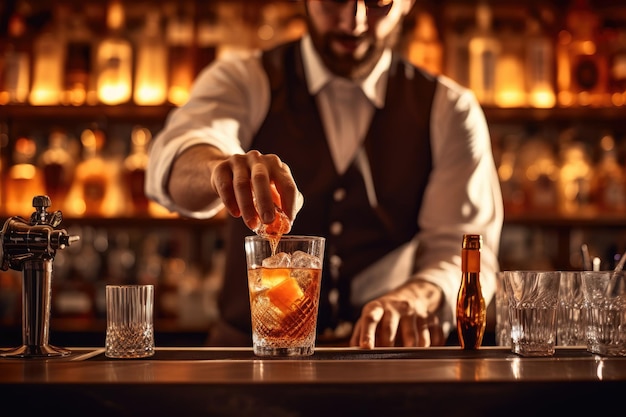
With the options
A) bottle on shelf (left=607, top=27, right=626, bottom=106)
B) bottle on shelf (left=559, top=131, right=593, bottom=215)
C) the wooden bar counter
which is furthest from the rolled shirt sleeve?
bottle on shelf (left=607, top=27, right=626, bottom=106)

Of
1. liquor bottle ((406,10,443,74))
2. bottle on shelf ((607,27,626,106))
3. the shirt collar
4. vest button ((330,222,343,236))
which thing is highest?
liquor bottle ((406,10,443,74))

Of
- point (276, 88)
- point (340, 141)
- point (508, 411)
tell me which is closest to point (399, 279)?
point (340, 141)

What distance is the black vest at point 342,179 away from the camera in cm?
192

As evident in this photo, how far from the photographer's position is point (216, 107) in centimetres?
185

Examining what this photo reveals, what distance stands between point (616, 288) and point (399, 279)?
901 mm

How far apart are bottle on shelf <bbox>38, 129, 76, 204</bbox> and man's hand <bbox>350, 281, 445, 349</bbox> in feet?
6.23

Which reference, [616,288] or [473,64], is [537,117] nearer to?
[473,64]

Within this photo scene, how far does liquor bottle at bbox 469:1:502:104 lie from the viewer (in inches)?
116

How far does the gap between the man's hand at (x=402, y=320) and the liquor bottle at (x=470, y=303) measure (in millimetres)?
135

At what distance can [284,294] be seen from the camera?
1.04 m

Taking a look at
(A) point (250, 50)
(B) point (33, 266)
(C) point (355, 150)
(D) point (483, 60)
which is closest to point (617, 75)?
(D) point (483, 60)

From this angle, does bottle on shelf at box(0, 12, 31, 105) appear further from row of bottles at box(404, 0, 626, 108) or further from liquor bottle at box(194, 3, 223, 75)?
row of bottles at box(404, 0, 626, 108)

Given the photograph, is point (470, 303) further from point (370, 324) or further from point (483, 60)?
point (483, 60)

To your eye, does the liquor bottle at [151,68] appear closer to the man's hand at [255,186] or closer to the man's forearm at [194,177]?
the man's forearm at [194,177]
